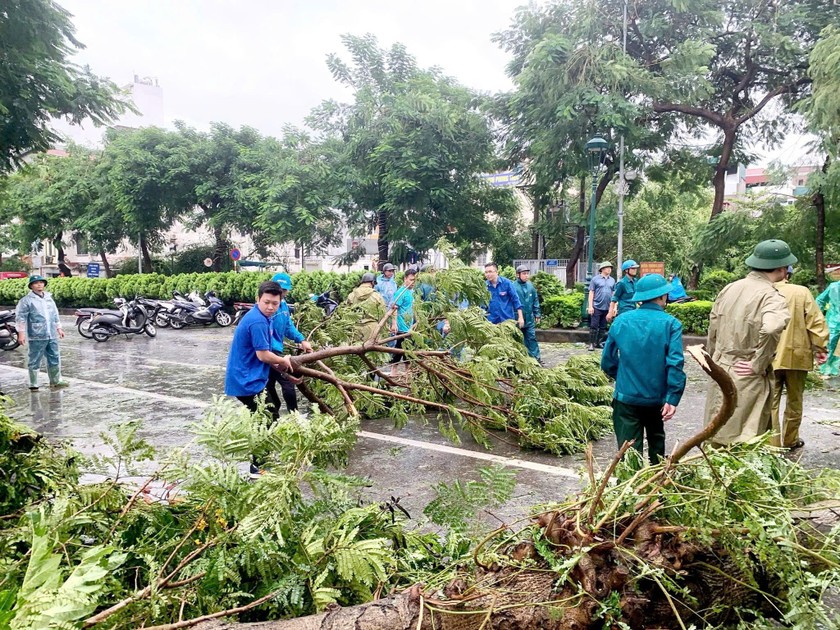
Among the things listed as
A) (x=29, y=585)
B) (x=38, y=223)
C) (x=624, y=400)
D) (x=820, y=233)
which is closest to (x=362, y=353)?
(x=624, y=400)

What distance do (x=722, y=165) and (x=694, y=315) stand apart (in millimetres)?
8988

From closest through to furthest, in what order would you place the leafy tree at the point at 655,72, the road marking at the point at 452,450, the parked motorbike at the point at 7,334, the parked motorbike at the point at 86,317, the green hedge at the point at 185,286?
the road marking at the point at 452,450
the parked motorbike at the point at 7,334
the parked motorbike at the point at 86,317
the leafy tree at the point at 655,72
the green hedge at the point at 185,286

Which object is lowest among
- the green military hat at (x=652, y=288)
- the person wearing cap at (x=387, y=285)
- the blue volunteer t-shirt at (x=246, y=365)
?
the blue volunteer t-shirt at (x=246, y=365)

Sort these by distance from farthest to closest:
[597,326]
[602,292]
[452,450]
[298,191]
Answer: [298,191] → [597,326] → [602,292] → [452,450]

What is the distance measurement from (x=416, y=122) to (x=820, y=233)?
43.8ft

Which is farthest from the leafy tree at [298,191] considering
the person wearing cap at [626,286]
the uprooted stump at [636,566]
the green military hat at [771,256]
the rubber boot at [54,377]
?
the uprooted stump at [636,566]

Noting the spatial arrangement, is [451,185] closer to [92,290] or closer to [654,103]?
[654,103]

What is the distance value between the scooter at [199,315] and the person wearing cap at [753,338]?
16.5m

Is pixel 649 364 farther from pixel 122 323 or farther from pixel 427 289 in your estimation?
pixel 122 323

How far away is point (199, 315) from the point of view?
1833cm

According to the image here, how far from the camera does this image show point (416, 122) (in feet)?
72.0

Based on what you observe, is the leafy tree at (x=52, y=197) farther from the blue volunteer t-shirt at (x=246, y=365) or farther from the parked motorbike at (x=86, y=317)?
the blue volunteer t-shirt at (x=246, y=365)

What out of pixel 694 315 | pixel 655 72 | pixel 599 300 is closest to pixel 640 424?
pixel 599 300

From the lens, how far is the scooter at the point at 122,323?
15.2m
